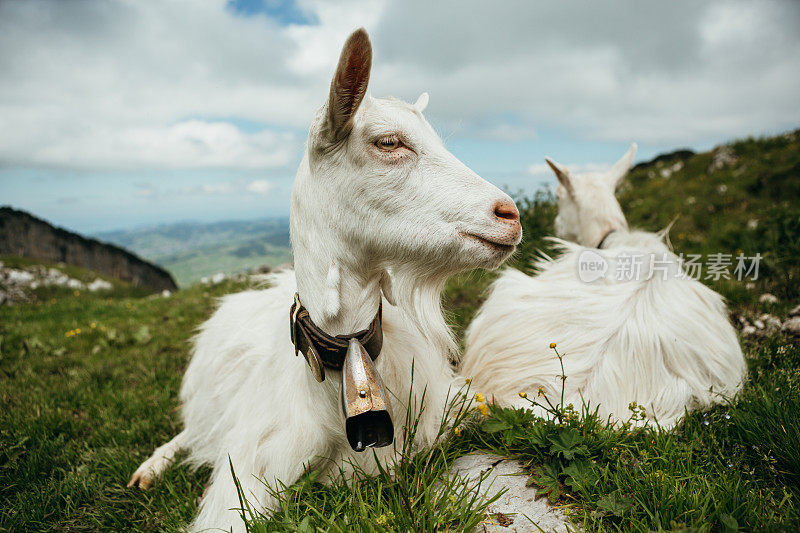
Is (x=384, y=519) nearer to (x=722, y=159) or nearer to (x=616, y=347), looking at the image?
(x=616, y=347)

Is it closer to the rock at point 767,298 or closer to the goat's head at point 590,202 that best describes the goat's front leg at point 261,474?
the goat's head at point 590,202

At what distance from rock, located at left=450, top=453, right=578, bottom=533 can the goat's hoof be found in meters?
2.04

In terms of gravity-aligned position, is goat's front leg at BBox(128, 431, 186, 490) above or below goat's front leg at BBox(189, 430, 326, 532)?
below

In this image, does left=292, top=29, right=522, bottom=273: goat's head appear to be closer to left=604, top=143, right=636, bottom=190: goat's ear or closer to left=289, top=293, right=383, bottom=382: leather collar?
left=289, top=293, right=383, bottom=382: leather collar

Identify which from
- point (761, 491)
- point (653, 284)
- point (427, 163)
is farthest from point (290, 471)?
point (653, 284)

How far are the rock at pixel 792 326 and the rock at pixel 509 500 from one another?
10.2 ft

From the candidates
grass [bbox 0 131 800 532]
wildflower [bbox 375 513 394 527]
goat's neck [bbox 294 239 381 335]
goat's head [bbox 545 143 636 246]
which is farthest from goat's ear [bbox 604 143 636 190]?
wildflower [bbox 375 513 394 527]

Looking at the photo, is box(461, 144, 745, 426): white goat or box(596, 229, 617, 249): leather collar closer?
box(461, 144, 745, 426): white goat

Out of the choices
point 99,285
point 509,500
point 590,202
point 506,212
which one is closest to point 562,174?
point 590,202

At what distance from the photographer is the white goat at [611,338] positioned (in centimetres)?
287

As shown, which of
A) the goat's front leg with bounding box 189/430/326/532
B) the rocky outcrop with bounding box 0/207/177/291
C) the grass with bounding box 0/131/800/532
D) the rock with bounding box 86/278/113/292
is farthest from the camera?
the rocky outcrop with bounding box 0/207/177/291

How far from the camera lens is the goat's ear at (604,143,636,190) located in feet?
16.3

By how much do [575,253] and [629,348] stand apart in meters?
1.34

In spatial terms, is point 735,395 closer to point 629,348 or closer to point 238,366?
point 629,348
